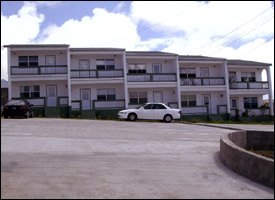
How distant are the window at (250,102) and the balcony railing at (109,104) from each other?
15493mm

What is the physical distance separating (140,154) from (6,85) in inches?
1140

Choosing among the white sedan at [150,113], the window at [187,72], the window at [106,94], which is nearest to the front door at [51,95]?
the window at [106,94]

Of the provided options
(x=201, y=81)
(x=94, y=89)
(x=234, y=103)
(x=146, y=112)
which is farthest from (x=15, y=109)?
(x=234, y=103)

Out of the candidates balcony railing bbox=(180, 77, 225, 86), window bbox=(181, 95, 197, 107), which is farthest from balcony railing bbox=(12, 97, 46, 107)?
window bbox=(181, 95, 197, 107)

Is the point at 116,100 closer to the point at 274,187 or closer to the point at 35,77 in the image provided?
the point at 35,77

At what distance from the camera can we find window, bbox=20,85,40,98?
1614 inches

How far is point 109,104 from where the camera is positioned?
40.3m

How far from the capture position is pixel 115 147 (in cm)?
1564

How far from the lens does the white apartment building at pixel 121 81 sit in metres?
39.8

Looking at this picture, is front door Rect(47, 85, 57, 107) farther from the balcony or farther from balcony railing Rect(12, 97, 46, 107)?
the balcony

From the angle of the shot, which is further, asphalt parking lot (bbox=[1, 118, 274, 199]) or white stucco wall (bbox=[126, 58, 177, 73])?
white stucco wall (bbox=[126, 58, 177, 73])

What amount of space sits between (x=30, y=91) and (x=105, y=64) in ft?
24.8

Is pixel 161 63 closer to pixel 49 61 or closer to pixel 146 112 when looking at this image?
pixel 49 61

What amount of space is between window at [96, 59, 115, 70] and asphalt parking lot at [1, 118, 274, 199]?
26.1 meters
